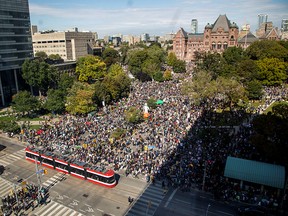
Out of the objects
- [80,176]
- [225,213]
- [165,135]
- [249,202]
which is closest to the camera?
[225,213]

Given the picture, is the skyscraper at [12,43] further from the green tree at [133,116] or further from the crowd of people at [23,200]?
the crowd of people at [23,200]

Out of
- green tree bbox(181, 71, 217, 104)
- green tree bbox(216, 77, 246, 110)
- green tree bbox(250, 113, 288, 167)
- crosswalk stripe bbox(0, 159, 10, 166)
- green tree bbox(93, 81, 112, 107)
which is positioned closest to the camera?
green tree bbox(250, 113, 288, 167)

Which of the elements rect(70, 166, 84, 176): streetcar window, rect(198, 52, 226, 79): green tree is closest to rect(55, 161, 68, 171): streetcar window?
rect(70, 166, 84, 176): streetcar window

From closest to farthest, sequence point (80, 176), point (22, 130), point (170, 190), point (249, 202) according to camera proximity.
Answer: point (249, 202)
point (170, 190)
point (80, 176)
point (22, 130)

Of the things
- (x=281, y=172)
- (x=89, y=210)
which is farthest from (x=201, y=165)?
(x=89, y=210)

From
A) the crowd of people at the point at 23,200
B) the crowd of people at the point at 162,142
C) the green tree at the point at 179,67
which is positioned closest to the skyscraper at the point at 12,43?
the crowd of people at the point at 162,142

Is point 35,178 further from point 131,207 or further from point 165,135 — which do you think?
point 165,135

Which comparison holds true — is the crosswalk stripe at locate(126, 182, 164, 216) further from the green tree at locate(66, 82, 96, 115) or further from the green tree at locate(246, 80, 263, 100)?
the green tree at locate(246, 80, 263, 100)
